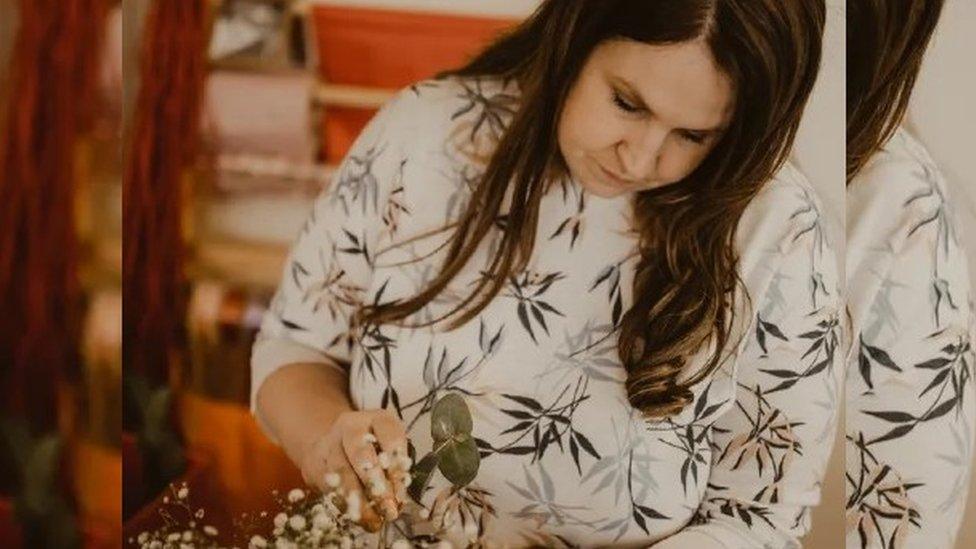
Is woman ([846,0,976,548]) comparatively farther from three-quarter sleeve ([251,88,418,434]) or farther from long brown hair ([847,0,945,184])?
three-quarter sleeve ([251,88,418,434])

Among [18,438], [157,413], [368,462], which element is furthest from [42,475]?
[368,462]

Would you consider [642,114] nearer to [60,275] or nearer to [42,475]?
[60,275]

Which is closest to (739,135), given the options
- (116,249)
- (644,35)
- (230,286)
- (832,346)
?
(644,35)

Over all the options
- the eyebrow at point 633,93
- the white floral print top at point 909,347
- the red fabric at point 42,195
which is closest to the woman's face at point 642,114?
the eyebrow at point 633,93

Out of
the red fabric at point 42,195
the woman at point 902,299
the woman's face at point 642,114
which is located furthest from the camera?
the red fabric at point 42,195

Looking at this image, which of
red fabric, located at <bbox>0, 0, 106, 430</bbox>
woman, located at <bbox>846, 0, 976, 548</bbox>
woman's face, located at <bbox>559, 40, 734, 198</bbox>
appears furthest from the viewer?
Result: red fabric, located at <bbox>0, 0, 106, 430</bbox>

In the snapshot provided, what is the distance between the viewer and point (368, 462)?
47.9 inches

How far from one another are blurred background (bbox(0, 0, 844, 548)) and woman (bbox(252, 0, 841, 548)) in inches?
3.0

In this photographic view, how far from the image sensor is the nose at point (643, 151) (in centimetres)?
118

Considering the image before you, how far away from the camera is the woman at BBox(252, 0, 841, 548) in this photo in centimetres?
122

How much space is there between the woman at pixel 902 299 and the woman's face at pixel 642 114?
0.67ft

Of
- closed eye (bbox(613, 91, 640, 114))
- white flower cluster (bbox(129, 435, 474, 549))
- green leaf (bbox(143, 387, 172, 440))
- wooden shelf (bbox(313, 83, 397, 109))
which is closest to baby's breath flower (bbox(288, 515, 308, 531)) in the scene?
white flower cluster (bbox(129, 435, 474, 549))

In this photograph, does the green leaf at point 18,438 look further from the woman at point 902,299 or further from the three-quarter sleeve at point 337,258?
the woman at point 902,299

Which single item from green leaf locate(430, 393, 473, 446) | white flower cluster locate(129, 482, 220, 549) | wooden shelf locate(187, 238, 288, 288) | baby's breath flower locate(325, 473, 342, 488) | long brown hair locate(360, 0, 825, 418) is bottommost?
white flower cluster locate(129, 482, 220, 549)
